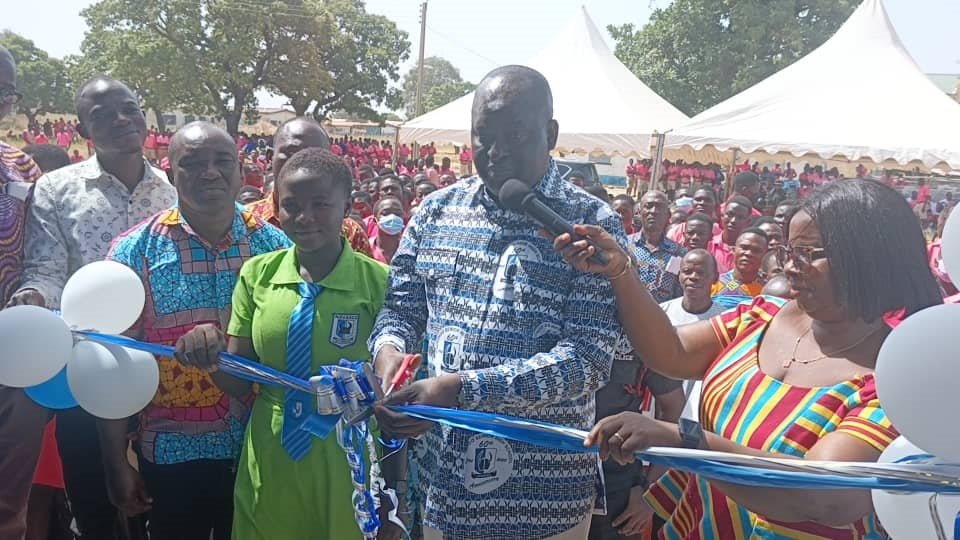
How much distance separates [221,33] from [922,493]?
118 ft

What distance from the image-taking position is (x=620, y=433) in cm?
168

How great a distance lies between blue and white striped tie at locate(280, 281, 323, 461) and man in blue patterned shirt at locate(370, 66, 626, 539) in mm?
309

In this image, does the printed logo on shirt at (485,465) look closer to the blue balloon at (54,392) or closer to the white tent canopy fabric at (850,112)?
the blue balloon at (54,392)

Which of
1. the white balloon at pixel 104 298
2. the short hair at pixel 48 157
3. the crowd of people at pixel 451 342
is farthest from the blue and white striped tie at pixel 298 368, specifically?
the short hair at pixel 48 157

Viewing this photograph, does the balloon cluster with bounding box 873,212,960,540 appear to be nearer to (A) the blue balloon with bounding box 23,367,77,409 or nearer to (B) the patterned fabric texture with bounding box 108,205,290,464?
(B) the patterned fabric texture with bounding box 108,205,290,464

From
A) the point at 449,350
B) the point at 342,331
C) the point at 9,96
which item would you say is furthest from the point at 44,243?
the point at 449,350

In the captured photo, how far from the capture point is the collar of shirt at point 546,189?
7.13 ft

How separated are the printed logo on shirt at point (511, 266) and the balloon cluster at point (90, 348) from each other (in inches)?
47.3

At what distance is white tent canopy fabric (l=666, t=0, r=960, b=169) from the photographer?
36.4 feet

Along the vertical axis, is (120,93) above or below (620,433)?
above

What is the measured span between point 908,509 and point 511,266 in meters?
1.09

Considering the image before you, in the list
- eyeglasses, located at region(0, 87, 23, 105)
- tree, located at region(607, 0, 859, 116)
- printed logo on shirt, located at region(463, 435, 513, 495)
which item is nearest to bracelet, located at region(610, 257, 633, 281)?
printed logo on shirt, located at region(463, 435, 513, 495)

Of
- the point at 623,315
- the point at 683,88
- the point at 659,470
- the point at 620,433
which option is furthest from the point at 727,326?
the point at 683,88

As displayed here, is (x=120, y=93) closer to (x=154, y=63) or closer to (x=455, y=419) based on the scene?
(x=455, y=419)
